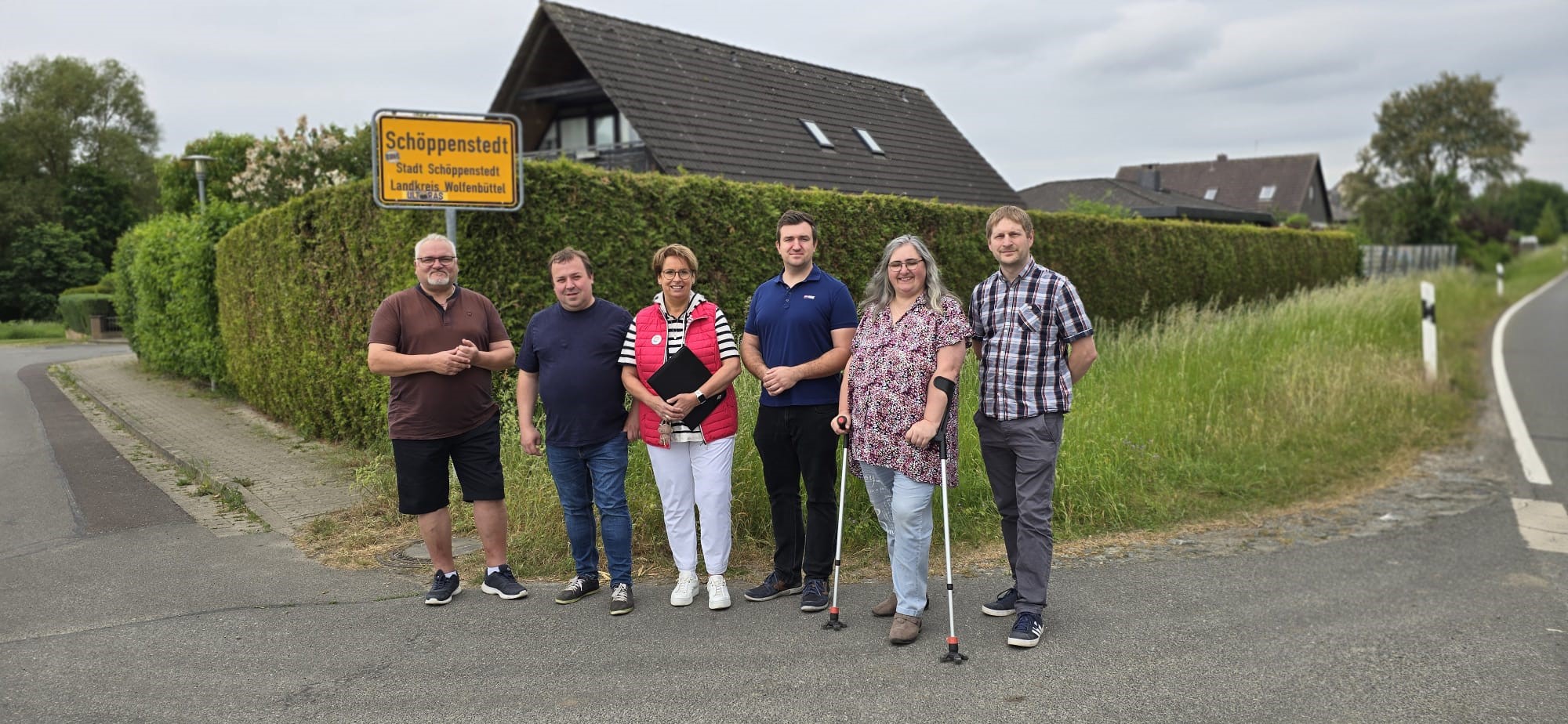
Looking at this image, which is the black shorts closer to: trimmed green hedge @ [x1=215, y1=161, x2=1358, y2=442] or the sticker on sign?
the sticker on sign

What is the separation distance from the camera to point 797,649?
14.7 feet

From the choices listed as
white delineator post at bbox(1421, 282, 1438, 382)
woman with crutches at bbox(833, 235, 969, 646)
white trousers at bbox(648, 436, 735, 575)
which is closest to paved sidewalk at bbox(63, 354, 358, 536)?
white trousers at bbox(648, 436, 735, 575)

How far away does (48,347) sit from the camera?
29688mm

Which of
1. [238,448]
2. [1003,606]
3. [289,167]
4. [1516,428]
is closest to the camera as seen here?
[1003,606]

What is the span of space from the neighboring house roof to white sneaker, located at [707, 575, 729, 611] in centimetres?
2375

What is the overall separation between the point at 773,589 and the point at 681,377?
1150mm

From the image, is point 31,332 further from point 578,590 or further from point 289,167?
point 578,590

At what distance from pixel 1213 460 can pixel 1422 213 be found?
41764 mm

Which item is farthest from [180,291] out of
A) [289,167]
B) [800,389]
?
[800,389]

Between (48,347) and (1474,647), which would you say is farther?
(48,347)

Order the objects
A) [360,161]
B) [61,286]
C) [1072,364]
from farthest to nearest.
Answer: [61,286] → [360,161] → [1072,364]

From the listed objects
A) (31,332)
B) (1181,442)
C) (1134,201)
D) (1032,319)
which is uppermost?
(1134,201)

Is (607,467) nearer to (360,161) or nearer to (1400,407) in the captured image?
(1400,407)

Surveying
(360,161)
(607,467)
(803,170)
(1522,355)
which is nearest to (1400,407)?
(607,467)
